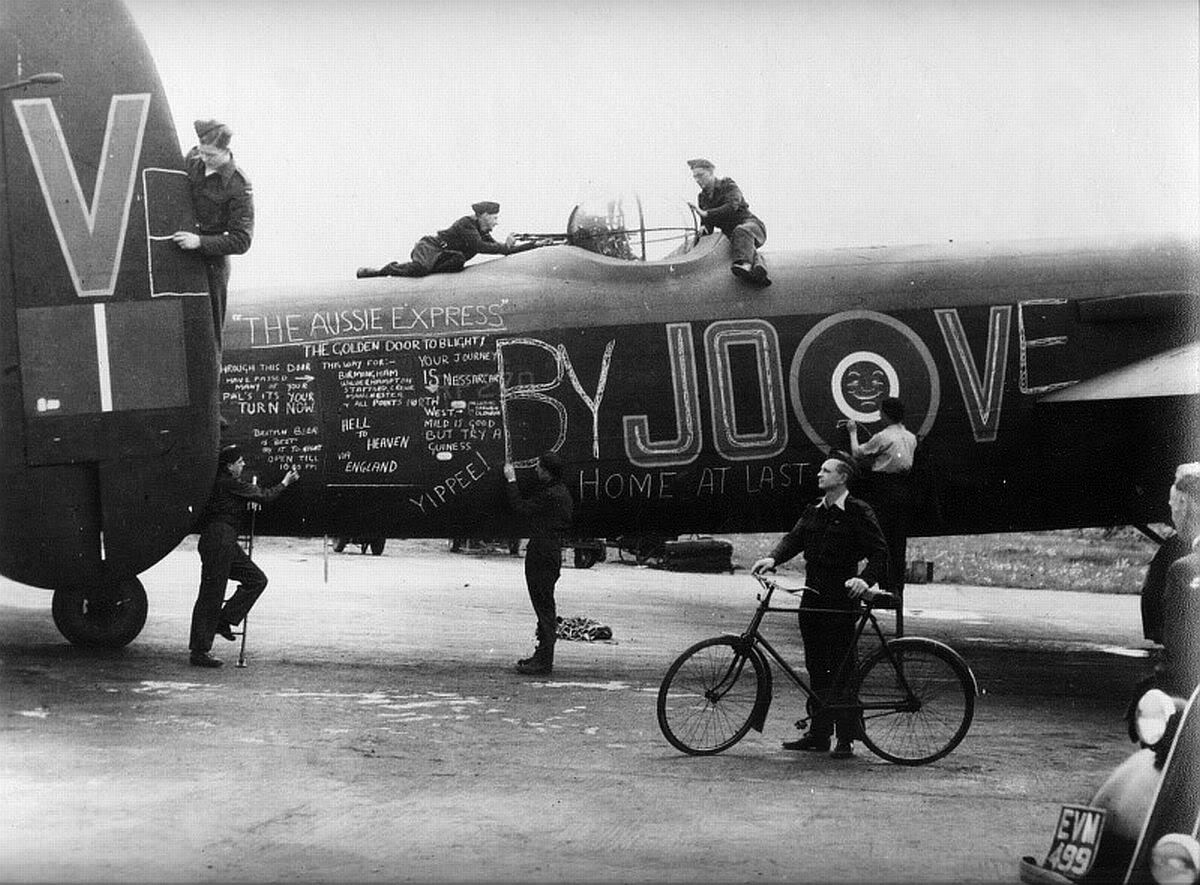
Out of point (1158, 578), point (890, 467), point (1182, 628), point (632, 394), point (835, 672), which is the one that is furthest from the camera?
point (632, 394)

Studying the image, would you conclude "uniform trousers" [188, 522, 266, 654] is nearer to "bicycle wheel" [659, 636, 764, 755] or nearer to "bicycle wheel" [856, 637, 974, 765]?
"bicycle wheel" [659, 636, 764, 755]

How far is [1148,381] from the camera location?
1059cm

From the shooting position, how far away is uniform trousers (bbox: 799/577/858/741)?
8.34 metres

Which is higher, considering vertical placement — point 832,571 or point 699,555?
point 832,571

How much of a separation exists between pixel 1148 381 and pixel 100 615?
8.57m

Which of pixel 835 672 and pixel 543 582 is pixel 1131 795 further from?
pixel 543 582

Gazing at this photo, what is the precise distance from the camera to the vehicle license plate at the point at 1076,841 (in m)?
5.42

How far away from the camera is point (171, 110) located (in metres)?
9.87

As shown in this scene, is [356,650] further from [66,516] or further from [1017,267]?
[1017,267]

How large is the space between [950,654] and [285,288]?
6.22 m

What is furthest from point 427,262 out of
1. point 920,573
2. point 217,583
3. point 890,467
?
point 920,573

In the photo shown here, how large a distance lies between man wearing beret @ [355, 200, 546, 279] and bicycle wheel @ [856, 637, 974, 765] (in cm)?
506

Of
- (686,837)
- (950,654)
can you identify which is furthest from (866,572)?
A: (686,837)

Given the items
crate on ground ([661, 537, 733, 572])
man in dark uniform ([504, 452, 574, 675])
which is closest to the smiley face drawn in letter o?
man in dark uniform ([504, 452, 574, 675])
